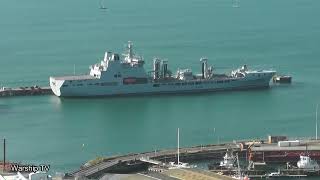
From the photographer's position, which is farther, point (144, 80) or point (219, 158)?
point (144, 80)

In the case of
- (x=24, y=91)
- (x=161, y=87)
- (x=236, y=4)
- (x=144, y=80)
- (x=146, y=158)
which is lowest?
(x=146, y=158)

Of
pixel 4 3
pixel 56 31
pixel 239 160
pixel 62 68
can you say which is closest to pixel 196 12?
pixel 56 31

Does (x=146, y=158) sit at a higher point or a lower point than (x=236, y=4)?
lower

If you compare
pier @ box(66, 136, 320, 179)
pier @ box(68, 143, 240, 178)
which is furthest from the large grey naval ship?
pier @ box(68, 143, 240, 178)

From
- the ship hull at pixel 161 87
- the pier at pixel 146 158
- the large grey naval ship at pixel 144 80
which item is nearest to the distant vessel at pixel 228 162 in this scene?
the pier at pixel 146 158

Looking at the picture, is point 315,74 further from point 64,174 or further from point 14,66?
point 64,174

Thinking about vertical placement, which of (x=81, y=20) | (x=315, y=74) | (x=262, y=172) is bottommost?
(x=262, y=172)

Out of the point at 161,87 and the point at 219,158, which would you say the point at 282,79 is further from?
the point at 219,158

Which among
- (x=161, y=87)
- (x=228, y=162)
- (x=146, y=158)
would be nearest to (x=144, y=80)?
(x=161, y=87)

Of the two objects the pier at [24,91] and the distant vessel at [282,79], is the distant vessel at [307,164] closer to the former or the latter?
the distant vessel at [282,79]
